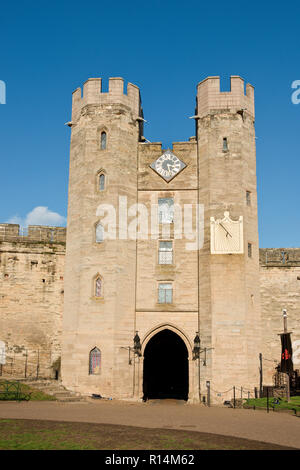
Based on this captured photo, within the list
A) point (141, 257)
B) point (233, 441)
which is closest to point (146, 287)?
point (141, 257)

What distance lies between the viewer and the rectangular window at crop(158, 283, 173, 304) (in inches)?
1041

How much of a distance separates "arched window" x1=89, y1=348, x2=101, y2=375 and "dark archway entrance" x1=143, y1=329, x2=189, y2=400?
7.20m

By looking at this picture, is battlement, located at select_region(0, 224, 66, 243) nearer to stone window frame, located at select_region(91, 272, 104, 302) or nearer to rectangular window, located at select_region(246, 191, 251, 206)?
stone window frame, located at select_region(91, 272, 104, 302)

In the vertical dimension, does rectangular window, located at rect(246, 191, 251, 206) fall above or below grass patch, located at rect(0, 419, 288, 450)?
above

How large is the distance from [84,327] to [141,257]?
4838 mm

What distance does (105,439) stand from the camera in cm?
1269

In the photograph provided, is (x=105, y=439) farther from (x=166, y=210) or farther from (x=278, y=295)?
(x=278, y=295)

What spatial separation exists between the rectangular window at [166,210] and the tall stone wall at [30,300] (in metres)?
6.80

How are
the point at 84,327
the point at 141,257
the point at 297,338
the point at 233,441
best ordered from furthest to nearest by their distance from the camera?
the point at 297,338 < the point at 141,257 < the point at 84,327 < the point at 233,441

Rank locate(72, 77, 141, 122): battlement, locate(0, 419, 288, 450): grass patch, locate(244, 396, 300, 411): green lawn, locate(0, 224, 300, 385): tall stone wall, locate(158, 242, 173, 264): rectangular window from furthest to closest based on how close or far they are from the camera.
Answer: locate(0, 224, 300, 385): tall stone wall
locate(72, 77, 141, 122): battlement
locate(158, 242, 173, 264): rectangular window
locate(244, 396, 300, 411): green lawn
locate(0, 419, 288, 450): grass patch

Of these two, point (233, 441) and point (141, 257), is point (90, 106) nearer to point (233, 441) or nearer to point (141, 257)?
point (141, 257)

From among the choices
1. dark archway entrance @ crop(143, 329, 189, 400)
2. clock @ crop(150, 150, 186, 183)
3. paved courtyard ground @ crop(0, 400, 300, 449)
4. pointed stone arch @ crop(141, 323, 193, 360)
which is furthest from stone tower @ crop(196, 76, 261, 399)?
dark archway entrance @ crop(143, 329, 189, 400)

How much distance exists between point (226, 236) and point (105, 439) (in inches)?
584

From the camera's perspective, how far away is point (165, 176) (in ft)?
91.0
